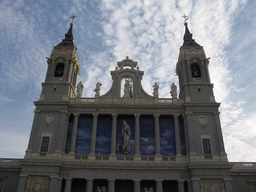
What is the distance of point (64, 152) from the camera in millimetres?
27172

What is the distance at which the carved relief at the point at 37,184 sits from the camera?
2462 cm

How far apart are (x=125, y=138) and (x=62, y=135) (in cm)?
700

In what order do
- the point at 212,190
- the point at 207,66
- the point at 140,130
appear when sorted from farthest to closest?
the point at 207,66 → the point at 140,130 → the point at 212,190

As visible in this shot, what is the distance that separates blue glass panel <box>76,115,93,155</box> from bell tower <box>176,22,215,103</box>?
38.5ft

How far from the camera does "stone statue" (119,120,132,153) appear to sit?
27.6 m

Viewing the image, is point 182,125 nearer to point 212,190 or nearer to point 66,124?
point 212,190

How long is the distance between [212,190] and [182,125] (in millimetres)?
7779

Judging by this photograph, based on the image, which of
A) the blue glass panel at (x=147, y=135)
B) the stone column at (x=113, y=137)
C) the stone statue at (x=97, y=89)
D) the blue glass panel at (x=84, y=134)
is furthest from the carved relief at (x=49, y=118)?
the blue glass panel at (x=147, y=135)

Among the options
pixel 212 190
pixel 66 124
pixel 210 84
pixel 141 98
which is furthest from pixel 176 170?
pixel 66 124

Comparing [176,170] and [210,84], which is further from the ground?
[210,84]

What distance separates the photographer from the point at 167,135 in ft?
94.3

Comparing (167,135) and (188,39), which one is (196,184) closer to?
(167,135)

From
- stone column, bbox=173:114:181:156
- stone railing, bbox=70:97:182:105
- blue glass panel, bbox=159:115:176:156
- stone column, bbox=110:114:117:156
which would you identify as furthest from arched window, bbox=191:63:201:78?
stone column, bbox=110:114:117:156

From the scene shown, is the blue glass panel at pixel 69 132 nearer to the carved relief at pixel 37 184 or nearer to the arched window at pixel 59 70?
the carved relief at pixel 37 184
